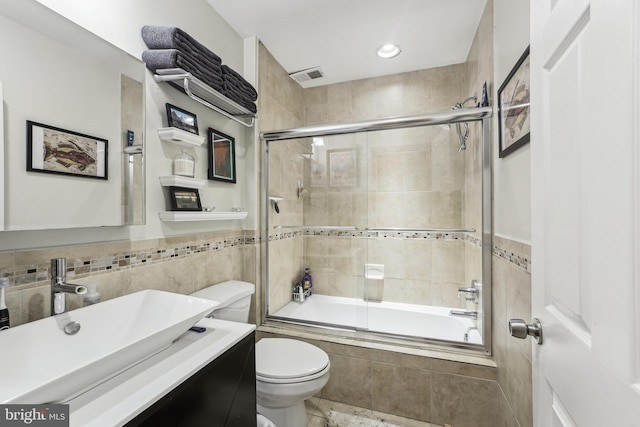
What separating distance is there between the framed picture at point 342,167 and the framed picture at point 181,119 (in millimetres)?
1025

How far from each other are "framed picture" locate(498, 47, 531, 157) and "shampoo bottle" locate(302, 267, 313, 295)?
5.69 feet

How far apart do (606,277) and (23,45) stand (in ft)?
5.11

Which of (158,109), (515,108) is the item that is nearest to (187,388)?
(158,109)

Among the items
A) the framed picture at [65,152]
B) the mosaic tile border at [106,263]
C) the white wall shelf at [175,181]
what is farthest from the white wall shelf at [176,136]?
the mosaic tile border at [106,263]

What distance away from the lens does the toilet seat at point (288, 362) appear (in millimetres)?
1337

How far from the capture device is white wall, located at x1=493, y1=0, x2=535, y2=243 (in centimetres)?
115

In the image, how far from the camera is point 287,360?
4.81ft

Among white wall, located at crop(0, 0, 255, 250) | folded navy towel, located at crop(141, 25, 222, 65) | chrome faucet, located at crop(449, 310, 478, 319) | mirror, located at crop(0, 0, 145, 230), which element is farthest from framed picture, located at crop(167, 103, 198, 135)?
chrome faucet, located at crop(449, 310, 478, 319)

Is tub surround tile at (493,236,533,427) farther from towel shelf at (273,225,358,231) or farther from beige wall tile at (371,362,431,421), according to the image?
towel shelf at (273,225,358,231)

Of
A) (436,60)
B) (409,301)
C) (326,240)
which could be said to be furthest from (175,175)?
(436,60)

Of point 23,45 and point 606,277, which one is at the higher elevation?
point 23,45

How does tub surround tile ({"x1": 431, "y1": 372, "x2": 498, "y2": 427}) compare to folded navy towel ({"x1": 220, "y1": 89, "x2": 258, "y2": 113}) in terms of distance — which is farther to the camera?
folded navy towel ({"x1": 220, "y1": 89, "x2": 258, "y2": 113})

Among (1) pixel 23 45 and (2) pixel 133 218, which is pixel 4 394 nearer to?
(2) pixel 133 218

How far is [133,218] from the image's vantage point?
1.18 m
